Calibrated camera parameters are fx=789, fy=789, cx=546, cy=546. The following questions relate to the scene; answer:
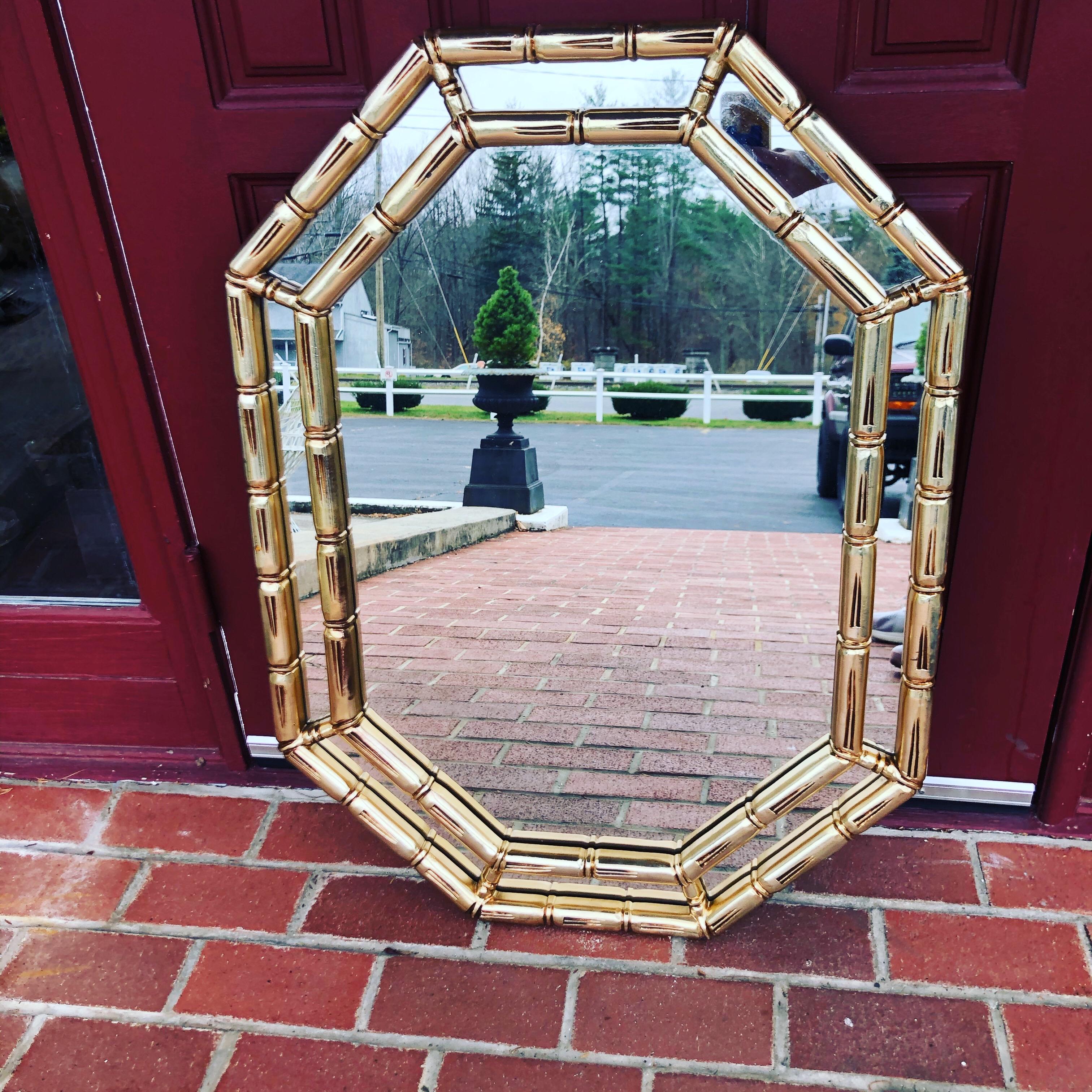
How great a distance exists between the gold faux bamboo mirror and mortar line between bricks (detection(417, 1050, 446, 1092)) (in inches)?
8.2

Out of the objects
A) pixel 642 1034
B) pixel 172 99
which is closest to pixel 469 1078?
pixel 642 1034

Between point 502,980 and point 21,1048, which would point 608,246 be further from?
point 21,1048

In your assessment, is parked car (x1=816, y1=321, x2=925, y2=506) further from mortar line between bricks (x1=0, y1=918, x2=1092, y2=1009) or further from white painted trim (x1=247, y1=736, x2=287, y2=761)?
white painted trim (x1=247, y1=736, x2=287, y2=761)

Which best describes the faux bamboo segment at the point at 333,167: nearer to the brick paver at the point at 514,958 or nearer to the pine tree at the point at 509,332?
the brick paver at the point at 514,958

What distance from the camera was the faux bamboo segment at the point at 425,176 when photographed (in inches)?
38.1

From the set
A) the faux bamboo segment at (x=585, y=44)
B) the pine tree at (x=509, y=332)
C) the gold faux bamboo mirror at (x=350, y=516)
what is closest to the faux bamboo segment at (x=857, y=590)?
the gold faux bamboo mirror at (x=350, y=516)

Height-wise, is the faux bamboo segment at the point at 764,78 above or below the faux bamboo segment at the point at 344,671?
above

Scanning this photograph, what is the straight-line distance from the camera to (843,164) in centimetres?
92

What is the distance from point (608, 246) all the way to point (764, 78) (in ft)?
3.87

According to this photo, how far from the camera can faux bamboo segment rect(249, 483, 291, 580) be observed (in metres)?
1.10

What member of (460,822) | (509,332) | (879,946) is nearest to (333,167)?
(460,822)

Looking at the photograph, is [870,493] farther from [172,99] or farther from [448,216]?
[172,99]

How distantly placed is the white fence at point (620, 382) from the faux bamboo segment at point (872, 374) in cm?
67

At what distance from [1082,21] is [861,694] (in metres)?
0.86
